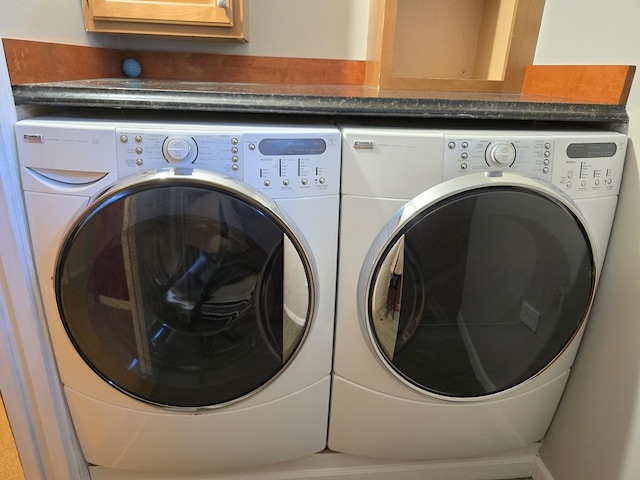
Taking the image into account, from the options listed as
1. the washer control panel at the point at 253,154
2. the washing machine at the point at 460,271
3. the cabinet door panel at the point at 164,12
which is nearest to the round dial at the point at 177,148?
A: the washer control panel at the point at 253,154

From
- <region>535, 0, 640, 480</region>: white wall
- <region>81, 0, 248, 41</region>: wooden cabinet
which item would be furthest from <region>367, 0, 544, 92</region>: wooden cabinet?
<region>81, 0, 248, 41</region>: wooden cabinet

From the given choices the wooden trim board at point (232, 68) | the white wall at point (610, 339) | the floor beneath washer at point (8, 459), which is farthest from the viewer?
the wooden trim board at point (232, 68)

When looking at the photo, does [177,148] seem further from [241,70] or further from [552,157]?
[241,70]

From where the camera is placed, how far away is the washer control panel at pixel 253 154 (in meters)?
0.78

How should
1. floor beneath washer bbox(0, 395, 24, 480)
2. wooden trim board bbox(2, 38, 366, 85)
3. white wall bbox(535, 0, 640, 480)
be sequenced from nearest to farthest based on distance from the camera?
1. white wall bbox(535, 0, 640, 480)
2. floor beneath washer bbox(0, 395, 24, 480)
3. wooden trim board bbox(2, 38, 366, 85)

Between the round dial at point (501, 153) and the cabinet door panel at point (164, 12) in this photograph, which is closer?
the round dial at point (501, 153)

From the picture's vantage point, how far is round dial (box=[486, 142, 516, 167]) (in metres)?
0.84

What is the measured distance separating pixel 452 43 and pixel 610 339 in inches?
44.0

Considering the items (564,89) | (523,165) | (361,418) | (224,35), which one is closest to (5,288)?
(361,418)

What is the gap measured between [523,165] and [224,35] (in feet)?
3.30

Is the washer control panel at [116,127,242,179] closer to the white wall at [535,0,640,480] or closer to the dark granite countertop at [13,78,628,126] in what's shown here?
the dark granite countertop at [13,78,628,126]

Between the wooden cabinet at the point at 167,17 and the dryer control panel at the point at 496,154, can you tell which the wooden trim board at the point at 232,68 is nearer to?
the wooden cabinet at the point at 167,17

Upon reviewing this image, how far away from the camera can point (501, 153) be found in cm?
84

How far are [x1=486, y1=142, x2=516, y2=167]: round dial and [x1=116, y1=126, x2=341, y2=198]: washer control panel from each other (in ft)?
1.01
